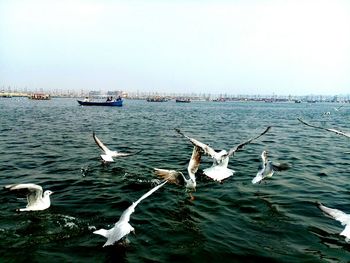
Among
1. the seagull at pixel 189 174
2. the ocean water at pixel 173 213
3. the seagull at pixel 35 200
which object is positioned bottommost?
the ocean water at pixel 173 213

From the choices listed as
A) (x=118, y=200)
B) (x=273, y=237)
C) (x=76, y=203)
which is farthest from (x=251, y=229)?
(x=76, y=203)

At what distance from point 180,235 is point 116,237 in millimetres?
2061

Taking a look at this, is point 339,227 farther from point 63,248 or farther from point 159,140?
point 159,140

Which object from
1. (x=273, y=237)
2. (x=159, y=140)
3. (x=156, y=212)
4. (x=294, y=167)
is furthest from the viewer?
(x=159, y=140)

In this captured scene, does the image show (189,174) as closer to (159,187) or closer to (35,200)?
(159,187)

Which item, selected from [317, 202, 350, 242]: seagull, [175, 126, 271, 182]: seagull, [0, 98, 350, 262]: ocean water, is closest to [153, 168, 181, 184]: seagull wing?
[0, 98, 350, 262]: ocean water

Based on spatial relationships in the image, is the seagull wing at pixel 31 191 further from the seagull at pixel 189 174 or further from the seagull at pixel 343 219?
the seagull at pixel 343 219

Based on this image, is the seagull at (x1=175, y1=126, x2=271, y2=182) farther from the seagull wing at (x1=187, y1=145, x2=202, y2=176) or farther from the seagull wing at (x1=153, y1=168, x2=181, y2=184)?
the seagull wing at (x1=153, y1=168, x2=181, y2=184)

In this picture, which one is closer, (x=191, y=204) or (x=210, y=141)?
(x=191, y=204)

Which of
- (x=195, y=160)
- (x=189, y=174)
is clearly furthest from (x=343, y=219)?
(x=195, y=160)

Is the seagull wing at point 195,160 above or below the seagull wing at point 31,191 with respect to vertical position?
above

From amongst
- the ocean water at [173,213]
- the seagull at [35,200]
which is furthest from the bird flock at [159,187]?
the ocean water at [173,213]

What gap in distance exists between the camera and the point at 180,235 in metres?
10.3

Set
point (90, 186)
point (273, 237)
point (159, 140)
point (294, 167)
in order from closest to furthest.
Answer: point (273, 237) < point (90, 186) < point (294, 167) < point (159, 140)
